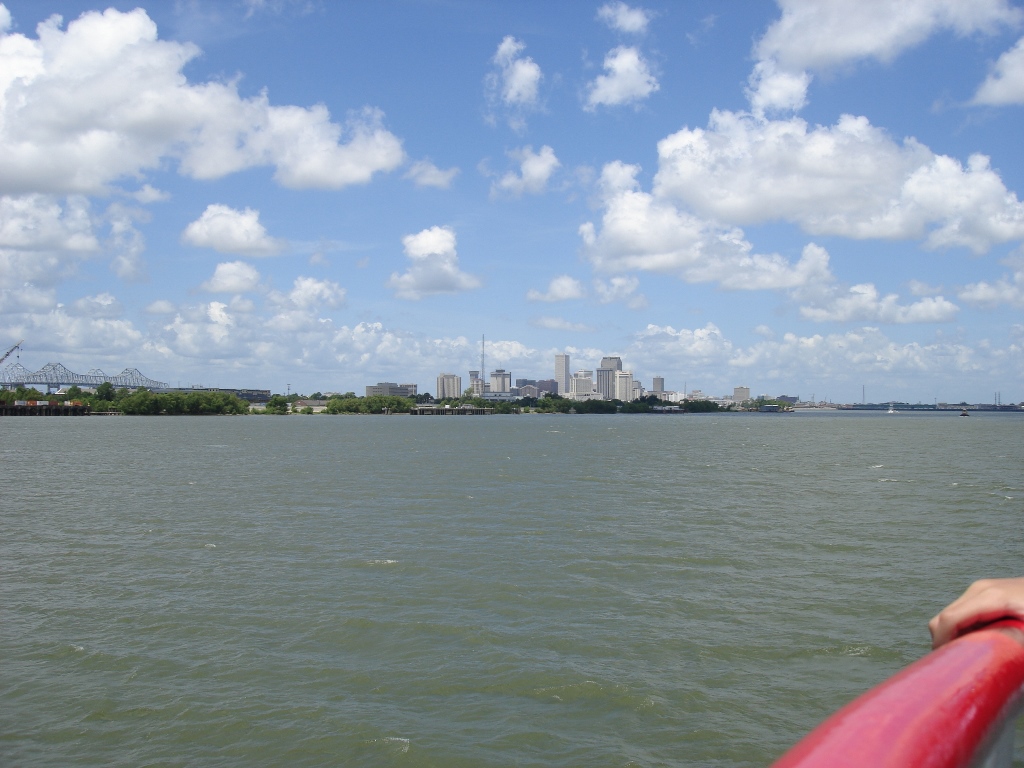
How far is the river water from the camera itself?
445 inches

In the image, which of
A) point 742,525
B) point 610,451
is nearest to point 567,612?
point 742,525

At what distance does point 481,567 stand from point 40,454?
61782 mm

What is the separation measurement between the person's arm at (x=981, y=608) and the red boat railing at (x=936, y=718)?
0.38 ft

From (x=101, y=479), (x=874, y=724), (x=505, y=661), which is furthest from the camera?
(x=101, y=479)

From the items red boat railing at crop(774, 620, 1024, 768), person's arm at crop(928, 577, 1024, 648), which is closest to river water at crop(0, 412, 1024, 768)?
person's arm at crop(928, 577, 1024, 648)

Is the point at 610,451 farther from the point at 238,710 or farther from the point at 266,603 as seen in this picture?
the point at 238,710

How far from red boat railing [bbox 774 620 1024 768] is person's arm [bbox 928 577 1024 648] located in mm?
115

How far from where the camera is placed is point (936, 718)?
1673 millimetres

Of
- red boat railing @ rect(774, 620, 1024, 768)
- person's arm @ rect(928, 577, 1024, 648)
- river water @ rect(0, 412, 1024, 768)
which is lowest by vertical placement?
river water @ rect(0, 412, 1024, 768)

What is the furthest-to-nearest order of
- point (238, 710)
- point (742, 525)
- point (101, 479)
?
point (101, 479) < point (742, 525) < point (238, 710)

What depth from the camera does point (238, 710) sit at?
471 inches

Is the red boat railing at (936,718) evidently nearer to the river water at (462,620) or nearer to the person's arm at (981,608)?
the person's arm at (981,608)

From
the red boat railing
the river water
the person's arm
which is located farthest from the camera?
the river water

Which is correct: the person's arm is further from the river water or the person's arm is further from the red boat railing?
the river water
